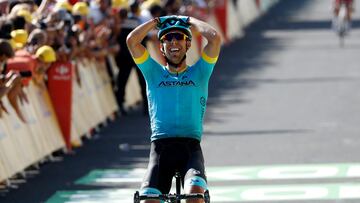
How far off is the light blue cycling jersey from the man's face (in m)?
0.23

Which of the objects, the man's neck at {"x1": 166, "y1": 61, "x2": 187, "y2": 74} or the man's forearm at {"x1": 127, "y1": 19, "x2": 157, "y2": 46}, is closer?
the man's neck at {"x1": 166, "y1": 61, "x2": 187, "y2": 74}

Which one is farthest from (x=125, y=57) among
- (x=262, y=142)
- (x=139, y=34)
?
(x=139, y=34)

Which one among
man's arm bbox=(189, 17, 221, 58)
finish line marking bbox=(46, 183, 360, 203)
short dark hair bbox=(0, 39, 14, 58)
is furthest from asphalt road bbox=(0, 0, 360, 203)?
man's arm bbox=(189, 17, 221, 58)

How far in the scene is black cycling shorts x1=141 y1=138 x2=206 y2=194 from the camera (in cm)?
1103

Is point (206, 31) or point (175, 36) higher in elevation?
point (206, 31)

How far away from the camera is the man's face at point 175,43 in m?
11.2

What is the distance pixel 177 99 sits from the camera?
11359 mm

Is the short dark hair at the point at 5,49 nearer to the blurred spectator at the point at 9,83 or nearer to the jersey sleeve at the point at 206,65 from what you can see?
the blurred spectator at the point at 9,83

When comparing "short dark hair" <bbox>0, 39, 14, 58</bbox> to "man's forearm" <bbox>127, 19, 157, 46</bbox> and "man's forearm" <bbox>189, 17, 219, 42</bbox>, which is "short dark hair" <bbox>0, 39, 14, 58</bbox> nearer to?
"man's forearm" <bbox>127, 19, 157, 46</bbox>

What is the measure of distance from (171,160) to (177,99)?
0.51 meters

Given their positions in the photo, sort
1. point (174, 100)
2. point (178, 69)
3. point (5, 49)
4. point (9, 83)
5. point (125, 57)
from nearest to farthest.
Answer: point (174, 100) → point (178, 69) → point (5, 49) → point (9, 83) → point (125, 57)

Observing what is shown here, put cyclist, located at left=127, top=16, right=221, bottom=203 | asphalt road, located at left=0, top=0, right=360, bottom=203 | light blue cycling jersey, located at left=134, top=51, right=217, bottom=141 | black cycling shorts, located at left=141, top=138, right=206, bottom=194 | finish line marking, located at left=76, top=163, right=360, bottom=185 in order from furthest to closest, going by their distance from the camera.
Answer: finish line marking, located at left=76, top=163, right=360, bottom=185
asphalt road, located at left=0, top=0, right=360, bottom=203
light blue cycling jersey, located at left=134, top=51, right=217, bottom=141
cyclist, located at left=127, top=16, right=221, bottom=203
black cycling shorts, located at left=141, top=138, right=206, bottom=194

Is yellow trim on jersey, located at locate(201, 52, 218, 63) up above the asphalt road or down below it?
below

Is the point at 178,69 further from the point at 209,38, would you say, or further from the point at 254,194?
the point at 254,194
